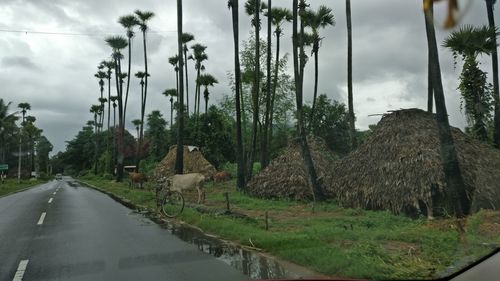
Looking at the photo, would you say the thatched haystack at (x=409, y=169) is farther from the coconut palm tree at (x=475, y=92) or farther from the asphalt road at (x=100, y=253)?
the asphalt road at (x=100, y=253)

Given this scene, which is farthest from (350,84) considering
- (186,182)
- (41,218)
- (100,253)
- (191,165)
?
(191,165)

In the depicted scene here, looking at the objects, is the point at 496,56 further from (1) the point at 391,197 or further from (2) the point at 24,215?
(2) the point at 24,215

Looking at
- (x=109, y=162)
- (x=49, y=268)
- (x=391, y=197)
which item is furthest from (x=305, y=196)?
(x=109, y=162)

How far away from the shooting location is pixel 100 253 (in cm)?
954

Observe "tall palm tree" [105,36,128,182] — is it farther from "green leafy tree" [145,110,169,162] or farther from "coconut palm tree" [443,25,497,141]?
"coconut palm tree" [443,25,497,141]

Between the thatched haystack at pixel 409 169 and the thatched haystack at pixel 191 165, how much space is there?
21132 mm

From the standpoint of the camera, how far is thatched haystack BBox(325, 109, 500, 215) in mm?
13312

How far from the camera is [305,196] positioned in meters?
20.1

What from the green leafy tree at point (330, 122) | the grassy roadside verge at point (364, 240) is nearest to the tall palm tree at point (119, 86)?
the green leafy tree at point (330, 122)

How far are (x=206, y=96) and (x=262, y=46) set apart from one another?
14089 millimetres

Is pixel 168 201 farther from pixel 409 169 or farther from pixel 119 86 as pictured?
pixel 119 86

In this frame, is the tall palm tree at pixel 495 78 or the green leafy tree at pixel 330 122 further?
the green leafy tree at pixel 330 122

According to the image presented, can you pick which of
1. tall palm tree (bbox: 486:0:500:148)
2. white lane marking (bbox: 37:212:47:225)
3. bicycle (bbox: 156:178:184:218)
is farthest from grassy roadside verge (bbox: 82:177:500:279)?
white lane marking (bbox: 37:212:47:225)

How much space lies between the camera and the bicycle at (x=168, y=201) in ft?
53.1
